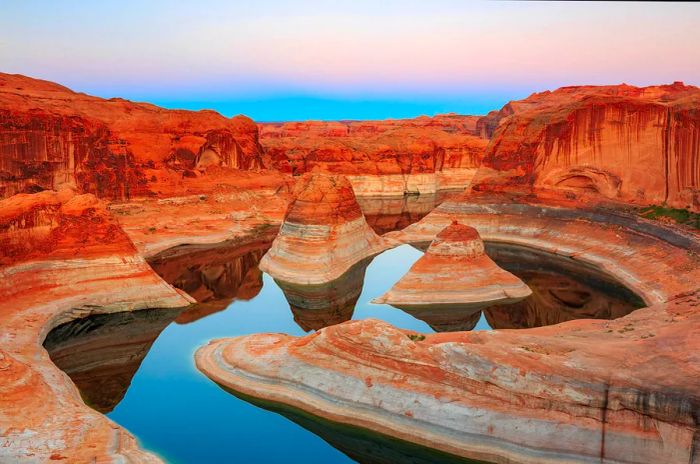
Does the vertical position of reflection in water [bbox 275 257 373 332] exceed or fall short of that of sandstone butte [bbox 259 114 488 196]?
it falls short

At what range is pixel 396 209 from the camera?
61.9 m

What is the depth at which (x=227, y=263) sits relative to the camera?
1478 inches

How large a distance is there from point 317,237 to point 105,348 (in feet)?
43.7

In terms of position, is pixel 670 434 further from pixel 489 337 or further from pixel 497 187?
pixel 497 187

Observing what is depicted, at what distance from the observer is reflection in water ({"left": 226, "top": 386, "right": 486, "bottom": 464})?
575 inches

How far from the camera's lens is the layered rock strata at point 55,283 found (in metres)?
16.6

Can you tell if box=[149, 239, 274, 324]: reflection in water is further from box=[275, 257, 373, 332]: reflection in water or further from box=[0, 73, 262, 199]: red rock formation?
box=[0, 73, 262, 199]: red rock formation

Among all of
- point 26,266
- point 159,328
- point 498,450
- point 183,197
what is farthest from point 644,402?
point 183,197

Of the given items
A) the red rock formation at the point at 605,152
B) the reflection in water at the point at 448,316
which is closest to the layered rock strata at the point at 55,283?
the reflection in water at the point at 448,316

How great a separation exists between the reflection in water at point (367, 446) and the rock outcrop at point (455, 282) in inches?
418

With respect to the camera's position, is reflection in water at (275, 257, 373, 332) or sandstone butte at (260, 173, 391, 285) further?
sandstone butte at (260, 173, 391, 285)

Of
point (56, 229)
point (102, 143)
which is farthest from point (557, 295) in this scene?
point (102, 143)

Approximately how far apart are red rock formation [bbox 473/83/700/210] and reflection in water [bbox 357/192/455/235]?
9.85 m

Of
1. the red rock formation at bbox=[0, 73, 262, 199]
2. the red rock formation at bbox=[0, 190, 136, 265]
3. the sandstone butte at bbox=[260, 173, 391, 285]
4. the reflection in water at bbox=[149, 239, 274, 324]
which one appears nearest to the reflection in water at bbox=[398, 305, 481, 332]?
the sandstone butte at bbox=[260, 173, 391, 285]
